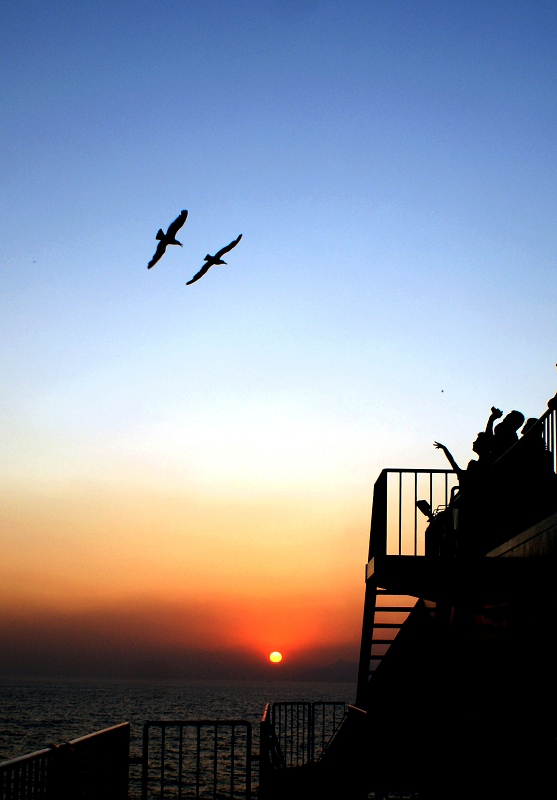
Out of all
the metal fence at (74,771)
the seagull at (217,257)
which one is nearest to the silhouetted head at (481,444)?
the seagull at (217,257)

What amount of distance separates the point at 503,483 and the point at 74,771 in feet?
20.5

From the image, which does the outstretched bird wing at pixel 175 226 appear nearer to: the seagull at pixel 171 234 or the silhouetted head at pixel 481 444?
the seagull at pixel 171 234

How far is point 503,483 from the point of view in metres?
10.3

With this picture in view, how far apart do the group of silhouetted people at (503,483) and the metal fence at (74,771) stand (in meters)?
4.98

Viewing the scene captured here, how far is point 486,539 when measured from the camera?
432 inches

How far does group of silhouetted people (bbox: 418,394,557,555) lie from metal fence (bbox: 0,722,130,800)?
498 cm

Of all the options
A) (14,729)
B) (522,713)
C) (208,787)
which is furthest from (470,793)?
(14,729)

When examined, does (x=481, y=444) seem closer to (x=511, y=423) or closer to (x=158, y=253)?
(x=511, y=423)

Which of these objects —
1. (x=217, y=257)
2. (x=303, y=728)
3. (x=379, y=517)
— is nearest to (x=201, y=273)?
(x=217, y=257)

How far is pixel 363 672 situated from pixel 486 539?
452 cm

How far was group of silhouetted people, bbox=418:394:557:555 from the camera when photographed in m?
9.16

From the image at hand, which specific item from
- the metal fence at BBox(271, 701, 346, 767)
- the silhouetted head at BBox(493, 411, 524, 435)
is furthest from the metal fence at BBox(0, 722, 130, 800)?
the silhouetted head at BBox(493, 411, 524, 435)

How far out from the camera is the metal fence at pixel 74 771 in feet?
17.9

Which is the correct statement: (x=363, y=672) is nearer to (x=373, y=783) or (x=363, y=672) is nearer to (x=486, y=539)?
(x=373, y=783)
